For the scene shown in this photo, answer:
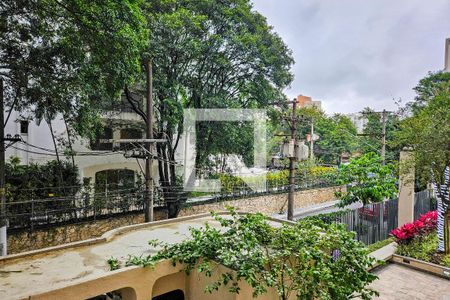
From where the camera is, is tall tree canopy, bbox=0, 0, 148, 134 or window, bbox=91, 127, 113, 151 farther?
window, bbox=91, 127, 113, 151

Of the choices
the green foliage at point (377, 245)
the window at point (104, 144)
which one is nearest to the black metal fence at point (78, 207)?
the window at point (104, 144)

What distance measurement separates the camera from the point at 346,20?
9328 mm

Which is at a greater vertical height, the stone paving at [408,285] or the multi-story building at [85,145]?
the multi-story building at [85,145]

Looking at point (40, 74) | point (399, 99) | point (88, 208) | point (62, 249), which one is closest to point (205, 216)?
point (62, 249)

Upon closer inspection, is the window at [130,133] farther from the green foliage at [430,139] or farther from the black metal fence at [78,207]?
the green foliage at [430,139]

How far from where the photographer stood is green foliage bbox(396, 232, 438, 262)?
24.5 feet

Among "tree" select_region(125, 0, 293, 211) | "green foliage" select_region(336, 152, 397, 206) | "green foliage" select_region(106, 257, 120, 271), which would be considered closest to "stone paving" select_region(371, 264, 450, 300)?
"green foliage" select_region(336, 152, 397, 206)

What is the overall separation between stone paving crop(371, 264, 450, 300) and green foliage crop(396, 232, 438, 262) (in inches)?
20.3

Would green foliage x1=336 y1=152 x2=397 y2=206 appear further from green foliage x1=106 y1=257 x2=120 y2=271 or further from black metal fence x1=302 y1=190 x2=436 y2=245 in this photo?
green foliage x1=106 y1=257 x2=120 y2=271

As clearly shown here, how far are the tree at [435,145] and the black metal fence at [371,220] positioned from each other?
206cm

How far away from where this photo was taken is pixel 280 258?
12.2ft

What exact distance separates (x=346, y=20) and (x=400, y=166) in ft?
16.9

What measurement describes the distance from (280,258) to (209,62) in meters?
10.4

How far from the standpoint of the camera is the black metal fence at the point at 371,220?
917 centimetres
